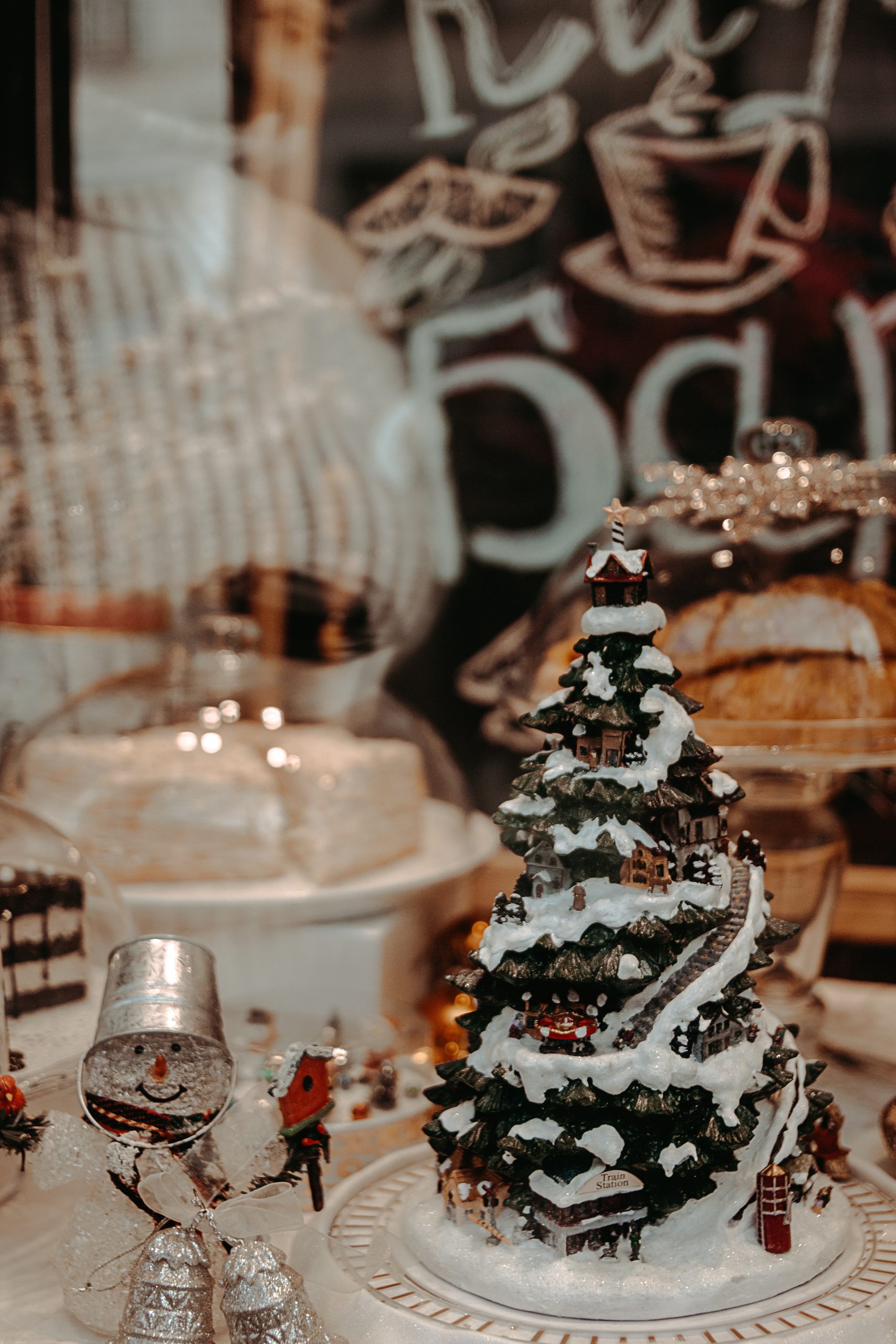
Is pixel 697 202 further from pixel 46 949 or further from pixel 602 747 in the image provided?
pixel 46 949

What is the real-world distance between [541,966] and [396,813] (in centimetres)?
85

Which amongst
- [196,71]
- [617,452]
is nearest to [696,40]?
[617,452]

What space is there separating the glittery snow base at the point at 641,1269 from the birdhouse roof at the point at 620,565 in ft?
1.69

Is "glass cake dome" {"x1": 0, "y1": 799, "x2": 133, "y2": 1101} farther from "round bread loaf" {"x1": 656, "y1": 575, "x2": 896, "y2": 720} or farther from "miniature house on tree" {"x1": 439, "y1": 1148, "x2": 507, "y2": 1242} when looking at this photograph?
"round bread loaf" {"x1": 656, "y1": 575, "x2": 896, "y2": 720}

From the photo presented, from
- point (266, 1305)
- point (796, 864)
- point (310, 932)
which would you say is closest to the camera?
point (266, 1305)

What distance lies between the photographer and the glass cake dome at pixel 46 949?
138 cm

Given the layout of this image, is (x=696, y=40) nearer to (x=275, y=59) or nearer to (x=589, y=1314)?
(x=275, y=59)

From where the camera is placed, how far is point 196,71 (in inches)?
89.0

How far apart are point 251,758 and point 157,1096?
811mm

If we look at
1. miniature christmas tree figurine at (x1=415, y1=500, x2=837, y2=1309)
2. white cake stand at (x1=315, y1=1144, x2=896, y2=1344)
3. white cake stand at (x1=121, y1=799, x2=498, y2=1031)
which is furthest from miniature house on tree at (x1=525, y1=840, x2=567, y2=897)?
white cake stand at (x1=121, y1=799, x2=498, y2=1031)

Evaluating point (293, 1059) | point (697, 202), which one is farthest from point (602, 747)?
point (697, 202)

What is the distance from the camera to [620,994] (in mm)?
1130

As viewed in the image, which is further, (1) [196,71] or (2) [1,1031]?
(1) [196,71]

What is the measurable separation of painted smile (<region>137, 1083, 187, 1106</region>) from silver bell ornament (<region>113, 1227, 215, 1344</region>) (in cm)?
11
